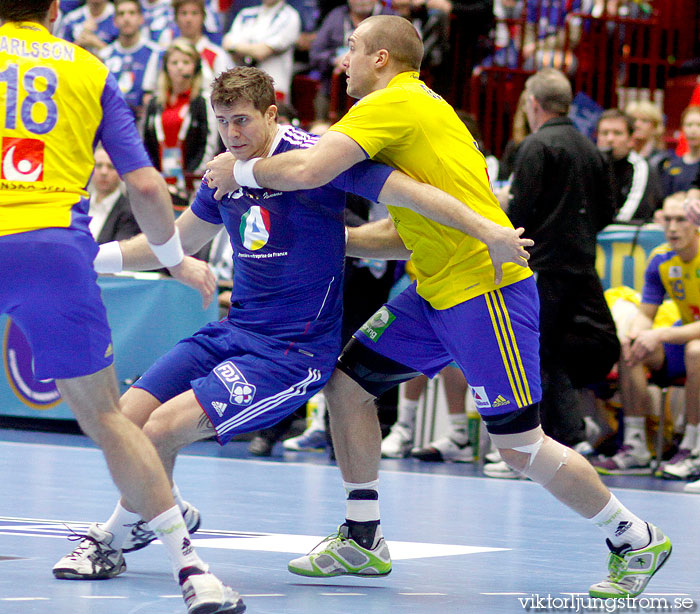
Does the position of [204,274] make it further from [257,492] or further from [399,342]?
[257,492]

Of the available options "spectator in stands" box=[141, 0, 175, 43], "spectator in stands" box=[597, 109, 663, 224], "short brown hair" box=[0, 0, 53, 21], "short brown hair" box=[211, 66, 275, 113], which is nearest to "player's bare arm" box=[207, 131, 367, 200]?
Result: "short brown hair" box=[211, 66, 275, 113]

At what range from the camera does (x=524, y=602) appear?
3.85 meters

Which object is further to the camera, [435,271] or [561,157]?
[561,157]

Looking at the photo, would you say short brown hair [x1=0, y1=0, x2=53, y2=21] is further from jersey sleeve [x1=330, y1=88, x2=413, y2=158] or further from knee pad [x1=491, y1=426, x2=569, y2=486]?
knee pad [x1=491, y1=426, x2=569, y2=486]

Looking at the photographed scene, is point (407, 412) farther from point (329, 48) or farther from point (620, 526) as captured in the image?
point (329, 48)

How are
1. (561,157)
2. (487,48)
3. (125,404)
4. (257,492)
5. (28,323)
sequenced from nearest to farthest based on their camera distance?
(28,323) → (125,404) → (257,492) → (561,157) → (487,48)

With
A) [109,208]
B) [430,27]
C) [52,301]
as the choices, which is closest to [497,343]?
[52,301]

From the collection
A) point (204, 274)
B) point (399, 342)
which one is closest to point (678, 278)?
point (399, 342)

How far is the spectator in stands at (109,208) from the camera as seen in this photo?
922 cm

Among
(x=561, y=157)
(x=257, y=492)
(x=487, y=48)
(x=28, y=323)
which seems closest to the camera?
(x=28, y=323)

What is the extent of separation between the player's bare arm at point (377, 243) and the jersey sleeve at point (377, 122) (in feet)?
1.78

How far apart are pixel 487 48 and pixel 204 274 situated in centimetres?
831

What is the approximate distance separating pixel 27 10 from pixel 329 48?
8.40 metres

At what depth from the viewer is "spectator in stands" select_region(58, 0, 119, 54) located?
1212 centimetres
